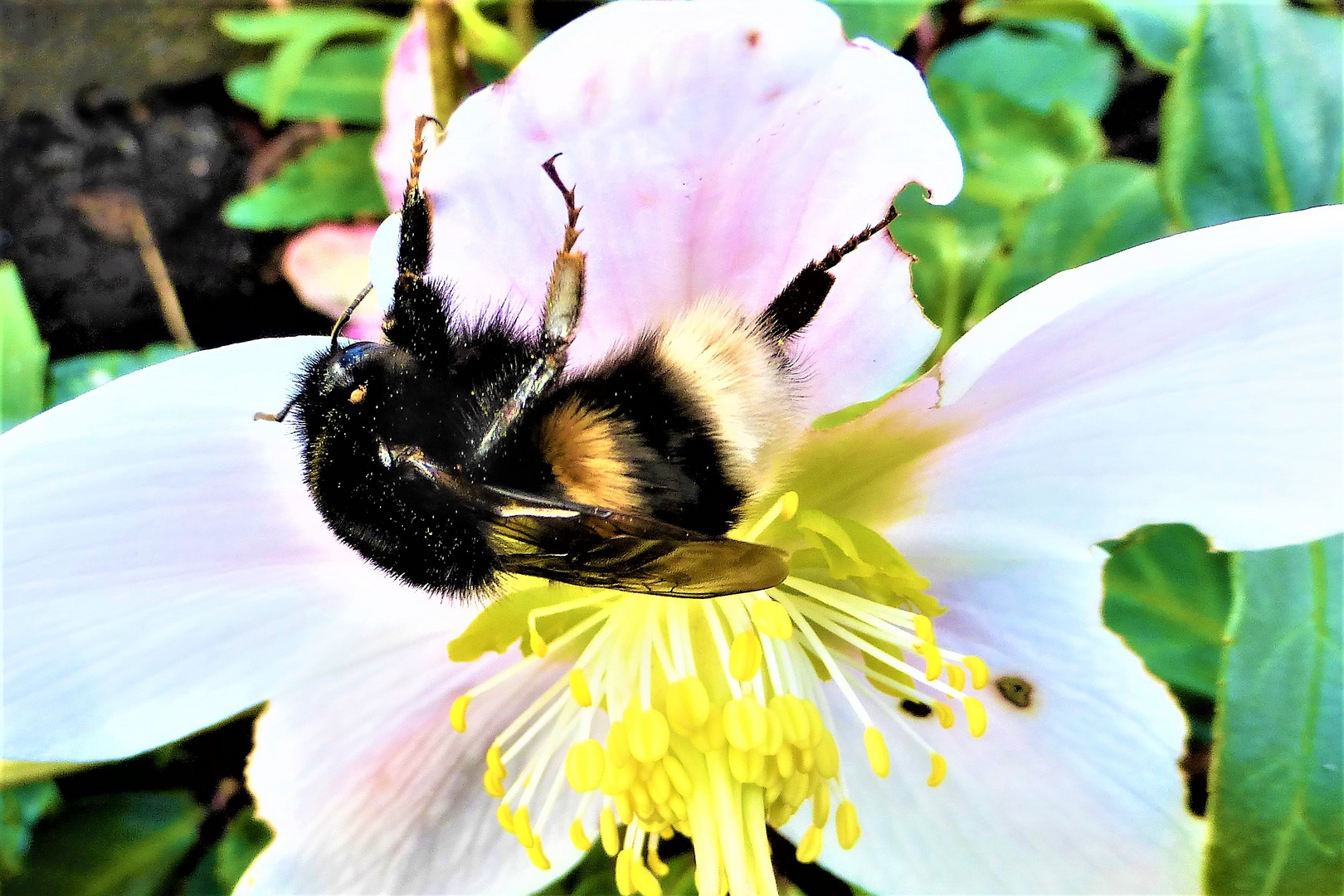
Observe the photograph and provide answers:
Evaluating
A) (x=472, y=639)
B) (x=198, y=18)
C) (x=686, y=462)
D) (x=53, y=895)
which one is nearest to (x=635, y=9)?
(x=686, y=462)

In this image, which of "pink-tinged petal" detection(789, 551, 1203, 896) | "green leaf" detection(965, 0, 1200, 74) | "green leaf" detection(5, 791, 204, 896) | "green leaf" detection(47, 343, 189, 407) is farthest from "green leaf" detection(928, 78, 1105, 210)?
"green leaf" detection(5, 791, 204, 896)

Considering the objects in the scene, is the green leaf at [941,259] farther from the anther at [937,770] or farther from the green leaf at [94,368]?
the green leaf at [94,368]

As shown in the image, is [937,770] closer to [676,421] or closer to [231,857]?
[676,421]

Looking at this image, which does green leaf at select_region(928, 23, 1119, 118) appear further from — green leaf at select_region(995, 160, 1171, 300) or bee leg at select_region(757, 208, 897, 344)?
bee leg at select_region(757, 208, 897, 344)

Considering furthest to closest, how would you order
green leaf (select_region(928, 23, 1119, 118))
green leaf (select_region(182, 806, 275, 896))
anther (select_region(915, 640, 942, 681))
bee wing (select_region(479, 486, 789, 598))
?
green leaf (select_region(928, 23, 1119, 118)), green leaf (select_region(182, 806, 275, 896)), anther (select_region(915, 640, 942, 681)), bee wing (select_region(479, 486, 789, 598))

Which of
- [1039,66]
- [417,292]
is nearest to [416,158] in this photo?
[417,292]

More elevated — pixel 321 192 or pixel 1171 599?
pixel 321 192
